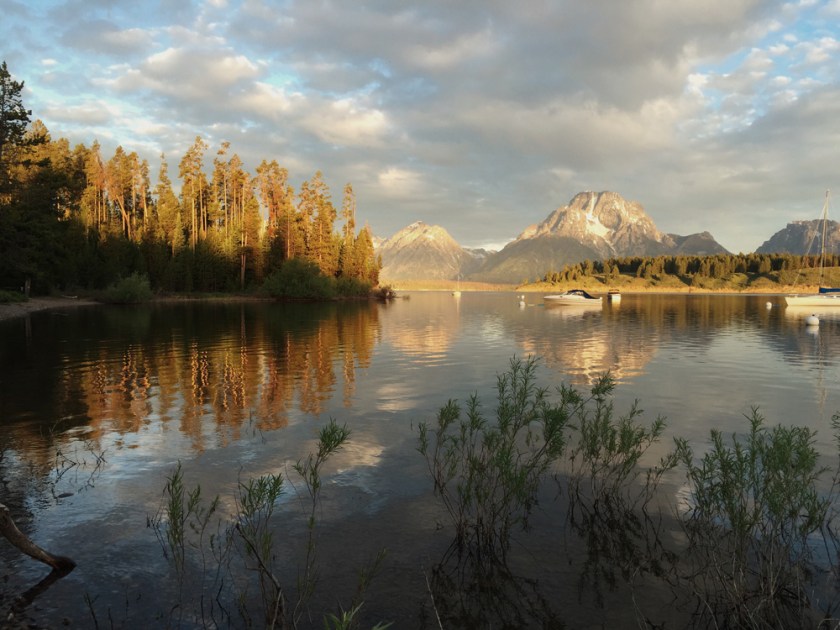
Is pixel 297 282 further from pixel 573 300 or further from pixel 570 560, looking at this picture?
pixel 570 560

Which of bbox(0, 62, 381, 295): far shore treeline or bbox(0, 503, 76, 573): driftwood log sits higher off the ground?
bbox(0, 62, 381, 295): far shore treeline

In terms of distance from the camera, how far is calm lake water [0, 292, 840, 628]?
7.97 meters

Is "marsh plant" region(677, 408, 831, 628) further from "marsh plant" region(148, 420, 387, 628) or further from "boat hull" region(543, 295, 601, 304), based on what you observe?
"boat hull" region(543, 295, 601, 304)

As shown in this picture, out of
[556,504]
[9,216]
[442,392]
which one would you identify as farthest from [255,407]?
[9,216]

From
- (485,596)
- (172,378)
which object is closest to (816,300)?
(172,378)

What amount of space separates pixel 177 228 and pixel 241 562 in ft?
356

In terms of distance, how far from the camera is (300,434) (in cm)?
1633

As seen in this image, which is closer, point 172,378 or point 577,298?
point 172,378

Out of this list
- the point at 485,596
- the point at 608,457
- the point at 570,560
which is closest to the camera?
the point at 485,596

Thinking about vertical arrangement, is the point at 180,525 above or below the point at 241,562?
above

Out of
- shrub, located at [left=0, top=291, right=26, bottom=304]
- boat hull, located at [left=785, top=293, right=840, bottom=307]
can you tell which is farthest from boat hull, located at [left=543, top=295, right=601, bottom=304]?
shrub, located at [left=0, top=291, right=26, bottom=304]

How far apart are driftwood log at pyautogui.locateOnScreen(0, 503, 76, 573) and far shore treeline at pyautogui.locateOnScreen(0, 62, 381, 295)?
63.4 m

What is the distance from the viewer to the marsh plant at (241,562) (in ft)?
22.5

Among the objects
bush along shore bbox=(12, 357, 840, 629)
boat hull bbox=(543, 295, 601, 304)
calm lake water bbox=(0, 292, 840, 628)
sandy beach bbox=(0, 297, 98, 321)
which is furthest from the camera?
boat hull bbox=(543, 295, 601, 304)
